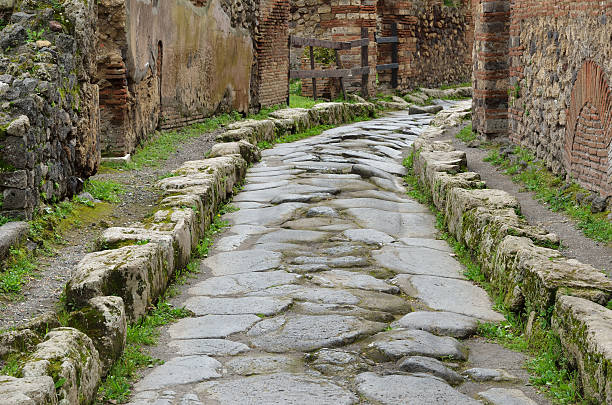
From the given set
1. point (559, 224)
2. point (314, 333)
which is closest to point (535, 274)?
point (314, 333)

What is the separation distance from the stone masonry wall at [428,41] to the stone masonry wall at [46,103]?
46.0ft

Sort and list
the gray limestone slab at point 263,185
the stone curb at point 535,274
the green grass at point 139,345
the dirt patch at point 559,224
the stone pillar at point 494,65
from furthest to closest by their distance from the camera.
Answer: the stone pillar at point 494,65
the gray limestone slab at point 263,185
the dirt patch at point 559,224
the green grass at point 139,345
the stone curb at point 535,274

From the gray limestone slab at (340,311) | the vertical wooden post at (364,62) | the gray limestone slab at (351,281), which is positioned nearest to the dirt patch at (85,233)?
the gray limestone slab at (340,311)

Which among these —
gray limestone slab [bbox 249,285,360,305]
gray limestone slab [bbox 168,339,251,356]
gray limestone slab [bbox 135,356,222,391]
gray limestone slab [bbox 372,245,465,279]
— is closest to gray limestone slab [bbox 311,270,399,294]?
gray limestone slab [bbox 249,285,360,305]

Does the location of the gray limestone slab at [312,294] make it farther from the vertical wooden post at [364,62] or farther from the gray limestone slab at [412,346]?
the vertical wooden post at [364,62]

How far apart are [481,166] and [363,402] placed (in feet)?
20.4

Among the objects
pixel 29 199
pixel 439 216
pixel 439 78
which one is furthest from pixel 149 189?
pixel 439 78

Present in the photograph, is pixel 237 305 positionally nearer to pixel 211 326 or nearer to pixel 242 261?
pixel 211 326

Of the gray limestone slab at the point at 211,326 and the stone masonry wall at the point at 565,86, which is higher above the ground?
the stone masonry wall at the point at 565,86

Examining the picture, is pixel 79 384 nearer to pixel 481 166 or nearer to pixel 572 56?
pixel 572 56

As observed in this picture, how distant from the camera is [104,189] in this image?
21.7 ft

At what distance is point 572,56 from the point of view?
695 cm

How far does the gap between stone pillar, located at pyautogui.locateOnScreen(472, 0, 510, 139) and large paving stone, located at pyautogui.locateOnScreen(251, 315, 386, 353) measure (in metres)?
7.07

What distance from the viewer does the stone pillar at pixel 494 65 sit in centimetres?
1034
